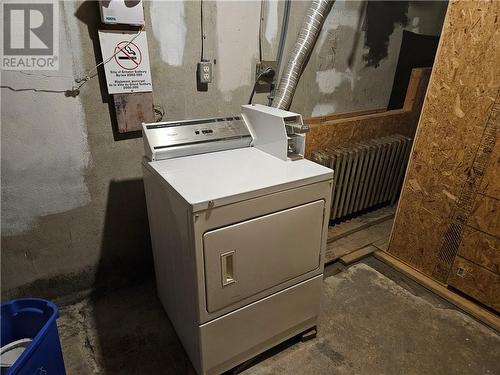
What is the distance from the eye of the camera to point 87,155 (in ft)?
5.57

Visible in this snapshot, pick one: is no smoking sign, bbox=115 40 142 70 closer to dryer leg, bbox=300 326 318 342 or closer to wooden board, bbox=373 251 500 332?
dryer leg, bbox=300 326 318 342

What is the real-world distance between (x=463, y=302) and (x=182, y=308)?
1.71 meters

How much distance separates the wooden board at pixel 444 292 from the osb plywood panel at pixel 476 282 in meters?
0.05

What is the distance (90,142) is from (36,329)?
93 centimetres

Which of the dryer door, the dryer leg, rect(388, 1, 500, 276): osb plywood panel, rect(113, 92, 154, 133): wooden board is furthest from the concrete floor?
rect(113, 92, 154, 133): wooden board

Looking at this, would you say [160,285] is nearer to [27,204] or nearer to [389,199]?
[27,204]

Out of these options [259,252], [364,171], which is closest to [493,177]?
[364,171]

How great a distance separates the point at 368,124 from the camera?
2709 mm

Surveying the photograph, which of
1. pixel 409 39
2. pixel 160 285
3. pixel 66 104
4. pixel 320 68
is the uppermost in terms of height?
pixel 409 39

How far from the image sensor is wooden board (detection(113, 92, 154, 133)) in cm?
166

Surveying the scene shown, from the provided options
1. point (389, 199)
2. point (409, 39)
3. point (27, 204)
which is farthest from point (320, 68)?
point (27, 204)

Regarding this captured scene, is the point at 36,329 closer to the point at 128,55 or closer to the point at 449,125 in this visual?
the point at 128,55

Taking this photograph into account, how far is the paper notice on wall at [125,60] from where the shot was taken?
5.05 feet

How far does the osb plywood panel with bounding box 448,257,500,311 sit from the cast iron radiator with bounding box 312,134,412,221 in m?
0.92
